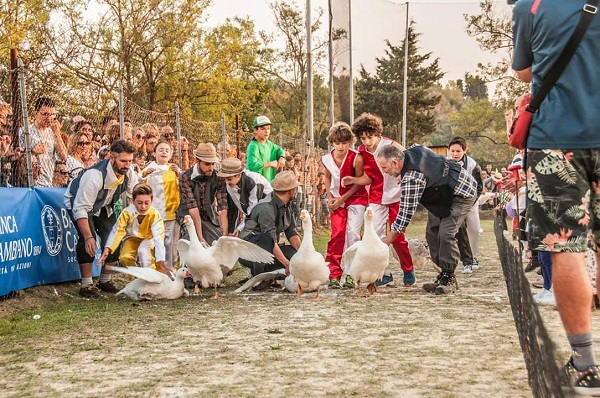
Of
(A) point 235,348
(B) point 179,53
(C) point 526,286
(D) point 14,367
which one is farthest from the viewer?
(B) point 179,53

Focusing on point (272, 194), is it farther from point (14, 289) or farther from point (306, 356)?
point (306, 356)

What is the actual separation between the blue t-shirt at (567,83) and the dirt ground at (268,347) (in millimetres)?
1184

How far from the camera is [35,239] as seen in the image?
8672mm

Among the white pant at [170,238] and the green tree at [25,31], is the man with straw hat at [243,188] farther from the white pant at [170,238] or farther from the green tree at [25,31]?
the green tree at [25,31]

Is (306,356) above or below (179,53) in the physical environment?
below

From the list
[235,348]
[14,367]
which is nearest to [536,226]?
[235,348]

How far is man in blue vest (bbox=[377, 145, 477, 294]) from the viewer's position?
8312 millimetres

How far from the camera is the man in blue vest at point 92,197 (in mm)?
8664

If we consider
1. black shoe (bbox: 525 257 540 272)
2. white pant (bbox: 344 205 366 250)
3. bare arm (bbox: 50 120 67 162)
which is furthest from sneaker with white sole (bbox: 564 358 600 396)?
bare arm (bbox: 50 120 67 162)

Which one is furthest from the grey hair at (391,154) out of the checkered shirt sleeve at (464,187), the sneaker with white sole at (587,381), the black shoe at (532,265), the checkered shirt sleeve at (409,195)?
the sneaker with white sole at (587,381)

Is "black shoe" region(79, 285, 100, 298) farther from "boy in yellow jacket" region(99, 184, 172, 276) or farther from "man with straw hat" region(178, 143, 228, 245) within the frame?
"man with straw hat" region(178, 143, 228, 245)

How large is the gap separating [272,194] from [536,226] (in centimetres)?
570

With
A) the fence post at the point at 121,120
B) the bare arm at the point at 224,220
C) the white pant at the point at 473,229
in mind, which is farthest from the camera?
the white pant at the point at 473,229

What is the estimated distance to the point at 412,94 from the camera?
52438 millimetres
